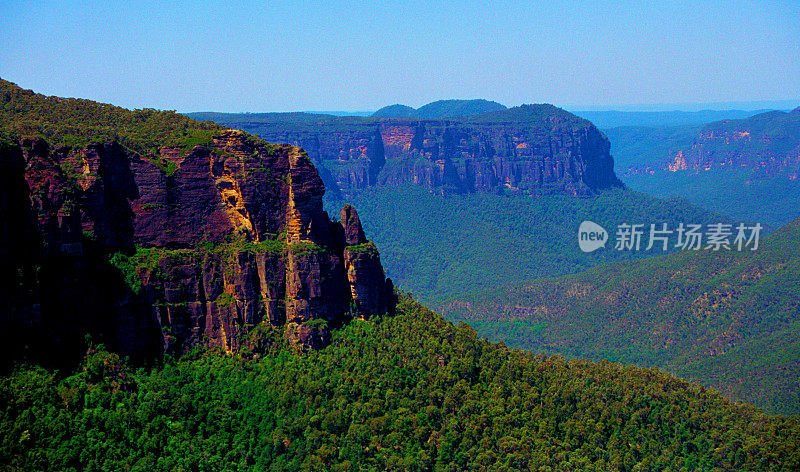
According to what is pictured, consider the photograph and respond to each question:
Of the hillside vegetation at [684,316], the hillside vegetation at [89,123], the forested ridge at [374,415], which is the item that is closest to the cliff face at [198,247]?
the hillside vegetation at [89,123]

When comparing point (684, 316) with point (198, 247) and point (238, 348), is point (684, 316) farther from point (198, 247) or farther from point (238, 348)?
point (198, 247)

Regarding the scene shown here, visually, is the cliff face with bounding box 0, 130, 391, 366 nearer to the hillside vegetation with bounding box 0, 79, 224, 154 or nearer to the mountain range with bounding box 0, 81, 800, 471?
the mountain range with bounding box 0, 81, 800, 471

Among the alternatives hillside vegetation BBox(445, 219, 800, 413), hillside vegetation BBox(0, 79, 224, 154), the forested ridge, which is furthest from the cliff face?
hillside vegetation BBox(445, 219, 800, 413)

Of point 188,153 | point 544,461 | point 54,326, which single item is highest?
point 188,153

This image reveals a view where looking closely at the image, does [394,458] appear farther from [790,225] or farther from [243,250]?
[790,225]

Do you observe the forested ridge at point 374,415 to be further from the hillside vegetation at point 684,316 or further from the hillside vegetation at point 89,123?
the hillside vegetation at point 684,316

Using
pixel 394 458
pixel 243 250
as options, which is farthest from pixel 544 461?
pixel 243 250
